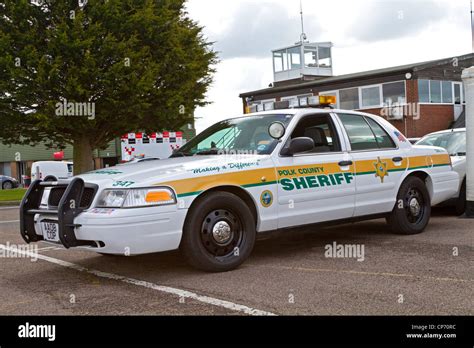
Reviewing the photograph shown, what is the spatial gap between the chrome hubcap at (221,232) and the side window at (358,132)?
6.76 feet

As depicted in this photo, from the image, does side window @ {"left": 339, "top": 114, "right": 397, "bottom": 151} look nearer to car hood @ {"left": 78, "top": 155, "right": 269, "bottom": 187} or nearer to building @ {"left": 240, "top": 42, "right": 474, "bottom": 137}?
car hood @ {"left": 78, "top": 155, "right": 269, "bottom": 187}

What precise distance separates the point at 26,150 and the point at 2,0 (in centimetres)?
3574

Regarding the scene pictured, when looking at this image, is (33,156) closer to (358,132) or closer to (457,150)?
(457,150)

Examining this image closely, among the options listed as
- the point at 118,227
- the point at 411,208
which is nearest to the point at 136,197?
the point at 118,227

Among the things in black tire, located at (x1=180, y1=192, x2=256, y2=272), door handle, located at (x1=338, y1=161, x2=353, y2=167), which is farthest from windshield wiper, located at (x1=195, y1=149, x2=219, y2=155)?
door handle, located at (x1=338, y1=161, x2=353, y2=167)

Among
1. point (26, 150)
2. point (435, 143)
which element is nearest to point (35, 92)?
point (435, 143)

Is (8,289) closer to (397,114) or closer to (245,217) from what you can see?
(245,217)

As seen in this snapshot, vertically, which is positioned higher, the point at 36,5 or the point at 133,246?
the point at 36,5

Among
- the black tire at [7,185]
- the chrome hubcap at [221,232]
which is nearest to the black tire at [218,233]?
the chrome hubcap at [221,232]

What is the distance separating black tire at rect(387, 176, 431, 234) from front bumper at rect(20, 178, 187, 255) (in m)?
3.09

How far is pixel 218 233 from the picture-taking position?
5.49m

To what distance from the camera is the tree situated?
60.3ft

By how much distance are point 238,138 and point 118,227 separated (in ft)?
6.40
